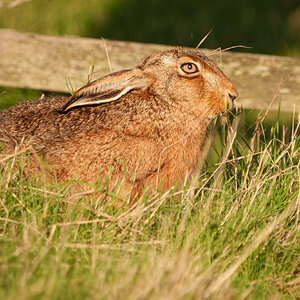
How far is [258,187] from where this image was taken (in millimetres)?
3475

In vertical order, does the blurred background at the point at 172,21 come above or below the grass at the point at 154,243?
above

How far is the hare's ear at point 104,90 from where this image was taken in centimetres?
373

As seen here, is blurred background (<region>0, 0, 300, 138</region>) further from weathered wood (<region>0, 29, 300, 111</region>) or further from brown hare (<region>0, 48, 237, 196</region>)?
brown hare (<region>0, 48, 237, 196</region>)

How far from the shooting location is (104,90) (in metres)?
3.79

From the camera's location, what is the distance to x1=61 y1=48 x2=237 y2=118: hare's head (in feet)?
12.9

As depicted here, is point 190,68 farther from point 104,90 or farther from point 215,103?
point 104,90

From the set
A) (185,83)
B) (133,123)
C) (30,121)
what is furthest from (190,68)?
(30,121)

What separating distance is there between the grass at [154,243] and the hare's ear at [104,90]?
1.92ft

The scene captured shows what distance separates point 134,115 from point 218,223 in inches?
41.8

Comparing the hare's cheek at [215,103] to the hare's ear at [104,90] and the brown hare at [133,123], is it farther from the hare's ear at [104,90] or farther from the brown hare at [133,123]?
the hare's ear at [104,90]

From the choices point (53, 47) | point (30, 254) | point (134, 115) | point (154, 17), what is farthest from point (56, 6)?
point (30, 254)

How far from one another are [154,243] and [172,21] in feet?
18.2

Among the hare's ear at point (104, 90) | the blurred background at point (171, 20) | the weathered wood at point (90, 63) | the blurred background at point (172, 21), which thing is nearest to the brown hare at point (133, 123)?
the hare's ear at point (104, 90)

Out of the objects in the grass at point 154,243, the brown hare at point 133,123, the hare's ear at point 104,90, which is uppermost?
the hare's ear at point 104,90
